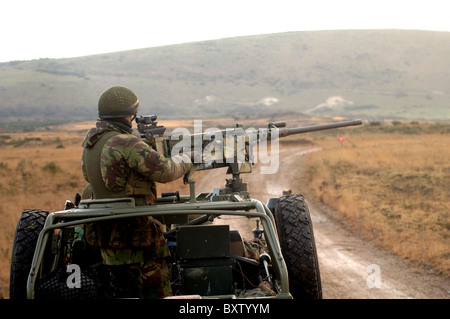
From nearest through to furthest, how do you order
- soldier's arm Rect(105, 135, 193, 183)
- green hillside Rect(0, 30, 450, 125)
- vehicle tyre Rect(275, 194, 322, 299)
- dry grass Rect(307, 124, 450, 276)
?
soldier's arm Rect(105, 135, 193, 183) < vehicle tyre Rect(275, 194, 322, 299) < dry grass Rect(307, 124, 450, 276) < green hillside Rect(0, 30, 450, 125)

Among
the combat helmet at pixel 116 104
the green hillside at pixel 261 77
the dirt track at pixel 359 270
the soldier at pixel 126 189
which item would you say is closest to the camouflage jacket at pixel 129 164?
the soldier at pixel 126 189

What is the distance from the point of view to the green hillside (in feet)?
340

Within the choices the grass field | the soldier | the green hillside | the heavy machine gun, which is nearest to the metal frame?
the soldier

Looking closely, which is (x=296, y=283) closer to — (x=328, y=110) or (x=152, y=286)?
(x=152, y=286)

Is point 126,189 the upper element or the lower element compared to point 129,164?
lower

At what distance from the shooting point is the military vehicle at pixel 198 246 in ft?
14.5

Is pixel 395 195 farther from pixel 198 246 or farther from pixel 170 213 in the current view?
pixel 170 213

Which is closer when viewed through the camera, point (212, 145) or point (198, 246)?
point (198, 246)

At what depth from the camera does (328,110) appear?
354 feet

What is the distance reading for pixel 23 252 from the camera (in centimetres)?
528

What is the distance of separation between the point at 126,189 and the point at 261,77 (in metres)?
124

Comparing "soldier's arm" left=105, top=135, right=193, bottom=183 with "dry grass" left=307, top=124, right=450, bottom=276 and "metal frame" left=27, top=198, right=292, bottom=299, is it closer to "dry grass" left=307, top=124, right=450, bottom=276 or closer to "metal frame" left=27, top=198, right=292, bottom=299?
"metal frame" left=27, top=198, right=292, bottom=299

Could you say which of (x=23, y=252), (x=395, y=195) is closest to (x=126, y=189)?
(x=23, y=252)

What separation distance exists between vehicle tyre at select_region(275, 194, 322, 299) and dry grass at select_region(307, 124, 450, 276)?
180 inches
